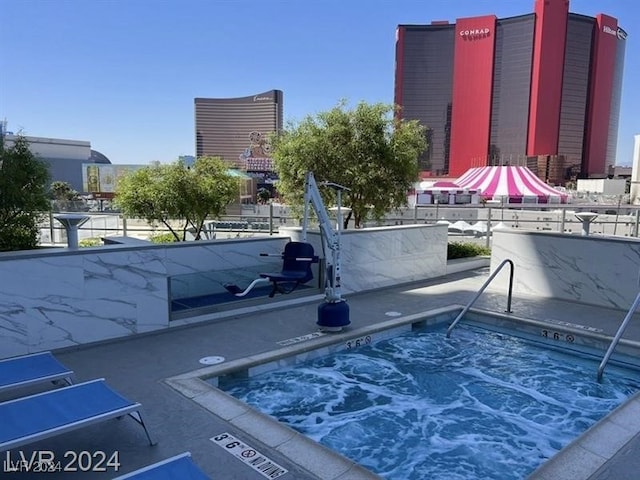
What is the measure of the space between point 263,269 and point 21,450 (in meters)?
4.18

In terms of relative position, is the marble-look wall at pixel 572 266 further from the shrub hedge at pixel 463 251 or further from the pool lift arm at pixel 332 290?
the pool lift arm at pixel 332 290

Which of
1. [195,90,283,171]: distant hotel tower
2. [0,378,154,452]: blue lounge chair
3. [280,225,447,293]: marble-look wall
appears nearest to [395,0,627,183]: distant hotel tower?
[195,90,283,171]: distant hotel tower

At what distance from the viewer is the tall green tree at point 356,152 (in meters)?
8.91

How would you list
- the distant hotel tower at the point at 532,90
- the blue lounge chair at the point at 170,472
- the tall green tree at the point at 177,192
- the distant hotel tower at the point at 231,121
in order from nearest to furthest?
the blue lounge chair at the point at 170,472
the tall green tree at the point at 177,192
the distant hotel tower at the point at 532,90
the distant hotel tower at the point at 231,121

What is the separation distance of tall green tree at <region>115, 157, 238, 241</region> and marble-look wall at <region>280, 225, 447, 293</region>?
377cm

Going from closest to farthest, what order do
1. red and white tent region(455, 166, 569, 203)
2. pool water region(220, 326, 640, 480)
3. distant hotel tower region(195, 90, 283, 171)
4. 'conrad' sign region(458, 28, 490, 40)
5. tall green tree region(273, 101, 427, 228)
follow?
pool water region(220, 326, 640, 480) → tall green tree region(273, 101, 427, 228) → red and white tent region(455, 166, 569, 203) → 'conrad' sign region(458, 28, 490, 40) → distant hotel tower region(195, 90, 283, 171)

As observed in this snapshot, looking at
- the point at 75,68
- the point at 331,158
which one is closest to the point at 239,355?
the point at 331,158

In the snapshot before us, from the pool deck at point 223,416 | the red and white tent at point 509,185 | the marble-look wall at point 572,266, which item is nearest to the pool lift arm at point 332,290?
the pool deck at point 223,416

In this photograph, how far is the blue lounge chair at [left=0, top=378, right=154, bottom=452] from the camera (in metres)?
2.57

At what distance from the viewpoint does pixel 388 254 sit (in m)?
8.01

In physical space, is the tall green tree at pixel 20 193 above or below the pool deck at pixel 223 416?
above

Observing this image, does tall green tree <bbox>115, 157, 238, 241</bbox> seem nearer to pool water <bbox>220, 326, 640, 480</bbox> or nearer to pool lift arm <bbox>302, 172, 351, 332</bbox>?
pool lift arm <bbox>302, 172, 351, 332</bbox>

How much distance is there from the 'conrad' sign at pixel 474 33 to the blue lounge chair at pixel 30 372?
2824 inches

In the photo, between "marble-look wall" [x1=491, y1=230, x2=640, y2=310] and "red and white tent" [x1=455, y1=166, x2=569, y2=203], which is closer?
"marble-look wall" [x1=491, y1=230, x2=640, y2=310]
